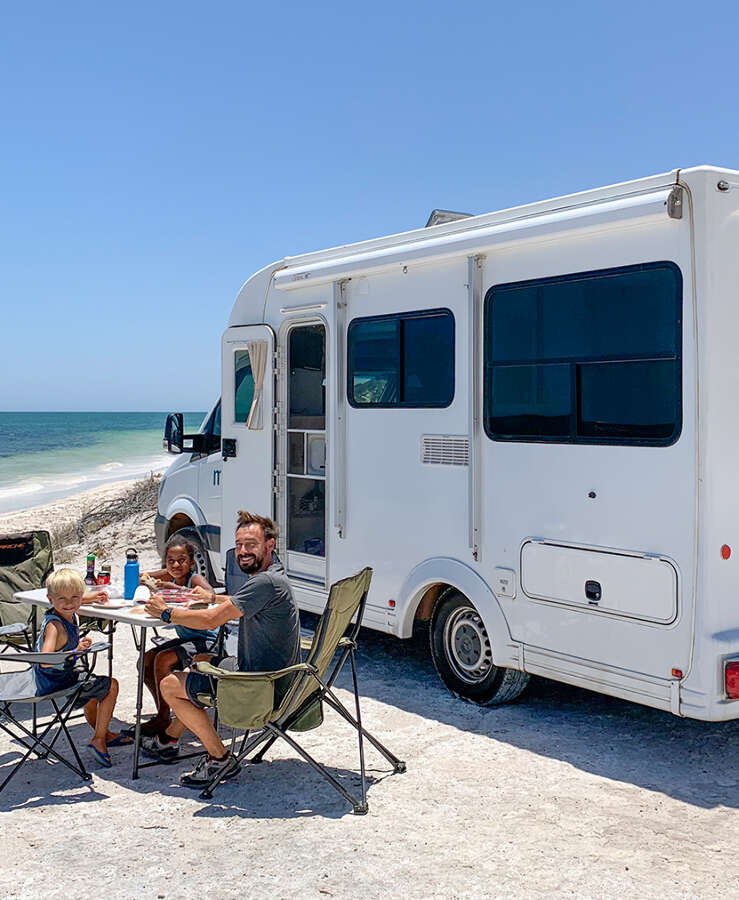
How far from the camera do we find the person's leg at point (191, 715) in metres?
4.53

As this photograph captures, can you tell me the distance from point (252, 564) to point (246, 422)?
8.92ft

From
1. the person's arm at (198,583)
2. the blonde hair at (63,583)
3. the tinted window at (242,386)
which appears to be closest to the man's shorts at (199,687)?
the blonde hair at (63,583)

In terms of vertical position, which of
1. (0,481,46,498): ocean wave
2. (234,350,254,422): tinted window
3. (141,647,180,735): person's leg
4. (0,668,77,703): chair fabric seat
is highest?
(234,350,254,422): tinted window

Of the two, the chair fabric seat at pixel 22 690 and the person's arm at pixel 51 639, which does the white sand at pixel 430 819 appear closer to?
the chair fabric seat at pixel 22 690

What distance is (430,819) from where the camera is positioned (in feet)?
13.6

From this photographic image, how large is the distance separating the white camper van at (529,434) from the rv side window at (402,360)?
0.01 meters

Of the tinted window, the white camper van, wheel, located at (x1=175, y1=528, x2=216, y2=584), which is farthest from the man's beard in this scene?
wheel, located at (x1=175, y1=528, x2=216, y2=584)

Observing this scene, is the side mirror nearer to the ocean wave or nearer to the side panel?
the side panel

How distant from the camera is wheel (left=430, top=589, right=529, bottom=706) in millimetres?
5527

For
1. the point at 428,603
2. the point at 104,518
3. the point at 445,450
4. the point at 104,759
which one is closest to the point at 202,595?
the point at 104,759

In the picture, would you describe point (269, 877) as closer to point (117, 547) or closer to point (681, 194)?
point (681, 194)

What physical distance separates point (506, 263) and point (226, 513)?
10.4ft

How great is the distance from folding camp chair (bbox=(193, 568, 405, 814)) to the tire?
3.62 meters

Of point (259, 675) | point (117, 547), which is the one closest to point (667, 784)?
point (259, 675)
